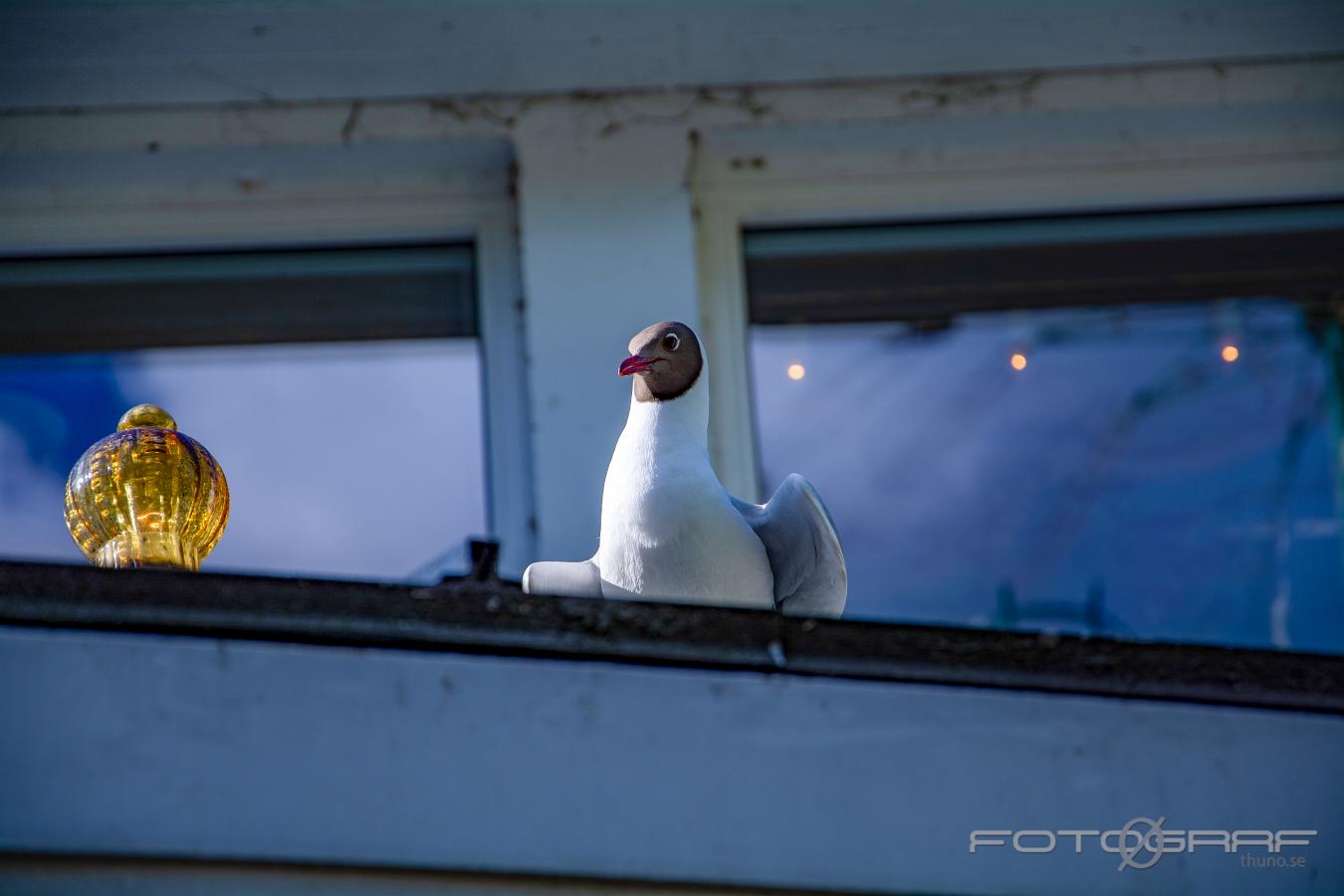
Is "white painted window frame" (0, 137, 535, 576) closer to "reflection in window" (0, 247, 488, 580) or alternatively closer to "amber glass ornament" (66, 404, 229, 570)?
"reflection in window" (0, 247, 488, 580)

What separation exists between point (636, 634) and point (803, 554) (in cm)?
60

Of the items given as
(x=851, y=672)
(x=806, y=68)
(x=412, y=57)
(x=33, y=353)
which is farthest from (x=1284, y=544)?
(x=33, y=353)

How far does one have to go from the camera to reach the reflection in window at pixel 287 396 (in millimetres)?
2691

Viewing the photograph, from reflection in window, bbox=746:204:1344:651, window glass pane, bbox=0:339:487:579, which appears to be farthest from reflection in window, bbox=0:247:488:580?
reflection in window, bbox=746:204:1344:651

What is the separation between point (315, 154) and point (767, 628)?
1958mm

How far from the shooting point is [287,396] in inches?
109

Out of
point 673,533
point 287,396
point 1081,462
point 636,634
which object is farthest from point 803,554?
point 287,396

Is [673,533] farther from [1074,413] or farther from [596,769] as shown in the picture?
[1074,413]

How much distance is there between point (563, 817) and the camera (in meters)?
0.90

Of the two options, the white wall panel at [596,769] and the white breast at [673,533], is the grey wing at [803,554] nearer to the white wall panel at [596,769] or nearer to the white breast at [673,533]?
the white breast at [673,533]

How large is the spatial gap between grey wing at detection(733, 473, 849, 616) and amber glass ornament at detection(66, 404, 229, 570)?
1.72 ft

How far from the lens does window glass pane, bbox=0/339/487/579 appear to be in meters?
Answer: 2.69

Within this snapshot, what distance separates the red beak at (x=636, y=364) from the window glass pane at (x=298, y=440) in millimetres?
1174

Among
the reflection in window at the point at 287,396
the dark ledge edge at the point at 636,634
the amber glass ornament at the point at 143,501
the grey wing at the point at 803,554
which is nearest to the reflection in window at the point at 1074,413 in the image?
the reflection in window at the point at 287,396
